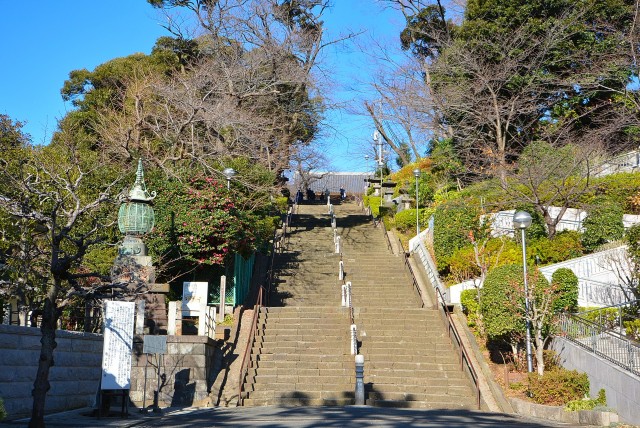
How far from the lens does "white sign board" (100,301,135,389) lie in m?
14.3

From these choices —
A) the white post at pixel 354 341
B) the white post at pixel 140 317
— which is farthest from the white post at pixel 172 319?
the white post at pixel 354 341

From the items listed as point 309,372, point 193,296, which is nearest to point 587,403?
point 309,372

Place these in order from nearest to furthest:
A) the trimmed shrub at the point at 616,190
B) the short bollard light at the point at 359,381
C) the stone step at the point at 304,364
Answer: the short bollard light at the point at 359,381 → the stone step at the point at 304,364 → the trimmed shrub at the point at 616,190

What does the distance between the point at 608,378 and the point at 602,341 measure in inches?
39.5

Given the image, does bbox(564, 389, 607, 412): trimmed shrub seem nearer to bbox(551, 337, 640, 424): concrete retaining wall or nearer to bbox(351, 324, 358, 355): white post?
bbox(551, 337, 640, 424): concrete retaining wall

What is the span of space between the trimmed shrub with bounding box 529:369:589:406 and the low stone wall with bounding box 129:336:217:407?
7.62m

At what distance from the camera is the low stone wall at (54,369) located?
42.4ft

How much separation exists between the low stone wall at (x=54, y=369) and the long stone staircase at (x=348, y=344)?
3.75 metres

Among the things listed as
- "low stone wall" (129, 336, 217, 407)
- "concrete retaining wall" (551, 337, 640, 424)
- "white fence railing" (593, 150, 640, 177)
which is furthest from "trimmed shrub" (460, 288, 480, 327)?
"white fence railing" (593, 150, 640, 177)

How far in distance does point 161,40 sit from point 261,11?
21.0 ft

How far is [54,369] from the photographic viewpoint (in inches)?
596

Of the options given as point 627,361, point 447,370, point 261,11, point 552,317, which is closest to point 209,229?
point 447,370

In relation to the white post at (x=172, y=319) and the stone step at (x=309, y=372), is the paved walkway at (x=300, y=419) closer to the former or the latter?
the white post at (x=172, y=319)

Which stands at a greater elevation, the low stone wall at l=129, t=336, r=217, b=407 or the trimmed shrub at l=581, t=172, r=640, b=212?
the trimmed shrub at l=581, t=172, r=640, b=212
